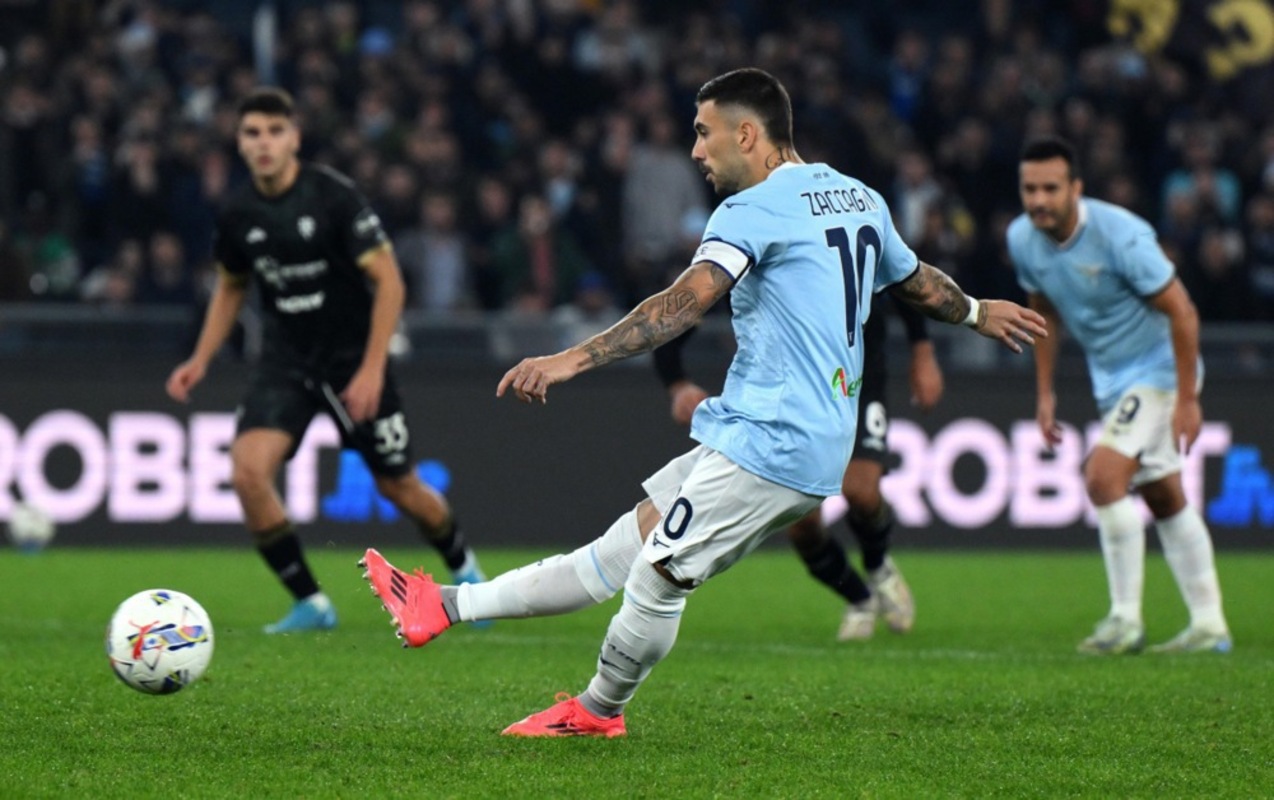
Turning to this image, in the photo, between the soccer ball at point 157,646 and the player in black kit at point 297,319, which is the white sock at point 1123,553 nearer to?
the player in black kit at point 297,319

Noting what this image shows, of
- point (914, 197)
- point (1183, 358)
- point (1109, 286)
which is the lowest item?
point (1183, 358)

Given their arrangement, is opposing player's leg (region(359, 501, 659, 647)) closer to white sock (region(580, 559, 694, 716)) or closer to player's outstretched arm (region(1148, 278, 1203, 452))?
white sock (region(580, 559, 694, 716))

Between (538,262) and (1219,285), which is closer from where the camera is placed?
(538,262)

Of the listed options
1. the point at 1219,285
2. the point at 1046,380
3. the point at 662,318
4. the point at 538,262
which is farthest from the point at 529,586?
the point at 1219,285

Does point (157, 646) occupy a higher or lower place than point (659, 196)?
lower

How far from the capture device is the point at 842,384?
618 centimetres

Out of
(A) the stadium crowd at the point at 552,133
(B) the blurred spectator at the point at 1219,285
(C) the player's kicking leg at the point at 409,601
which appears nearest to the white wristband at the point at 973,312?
(C) the player's kicking leg at the point at 409,601

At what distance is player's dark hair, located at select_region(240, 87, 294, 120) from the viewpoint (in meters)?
9.33

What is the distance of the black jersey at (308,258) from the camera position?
9.41 metres

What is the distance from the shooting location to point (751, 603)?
11750 mm

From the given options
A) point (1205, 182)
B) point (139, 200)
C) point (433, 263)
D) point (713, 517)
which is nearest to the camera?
point (713, 517)

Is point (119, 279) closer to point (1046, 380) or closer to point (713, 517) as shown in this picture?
point (1046, 380)

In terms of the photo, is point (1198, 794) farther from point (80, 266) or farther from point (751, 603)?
point (80, 266)

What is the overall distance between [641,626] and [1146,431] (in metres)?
4.02
